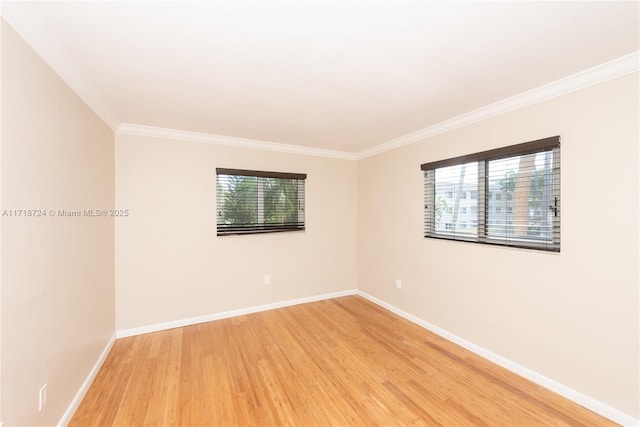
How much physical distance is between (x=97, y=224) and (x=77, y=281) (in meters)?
0.65

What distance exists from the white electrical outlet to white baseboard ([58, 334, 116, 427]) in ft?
0.98

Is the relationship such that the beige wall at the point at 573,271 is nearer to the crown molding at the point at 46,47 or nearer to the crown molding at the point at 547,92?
the crown molding at the point at 547,92

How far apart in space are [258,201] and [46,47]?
250cm

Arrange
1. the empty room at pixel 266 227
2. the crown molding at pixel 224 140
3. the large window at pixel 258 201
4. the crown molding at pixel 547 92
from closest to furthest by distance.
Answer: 1. the empty room at pixel 266 227
2. the crown molding at pixel 547 92
3. the crown molding at pixel 224 140
4. the large window at pixel 258 201

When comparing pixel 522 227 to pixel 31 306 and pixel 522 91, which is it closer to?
pixel 522 91

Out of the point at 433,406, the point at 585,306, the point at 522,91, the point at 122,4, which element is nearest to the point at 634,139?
the point at 522,91

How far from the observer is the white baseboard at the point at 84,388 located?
179cm

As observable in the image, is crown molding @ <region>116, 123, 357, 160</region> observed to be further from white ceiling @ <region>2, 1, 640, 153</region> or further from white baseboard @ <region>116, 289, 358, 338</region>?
white baseboard @ <region>116, 289, 358, 338</region>

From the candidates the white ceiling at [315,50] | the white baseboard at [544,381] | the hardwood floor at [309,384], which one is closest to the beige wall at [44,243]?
the white ceiling at [315,50]

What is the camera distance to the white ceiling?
135cm

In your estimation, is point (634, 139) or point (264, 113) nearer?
point (634, 139)

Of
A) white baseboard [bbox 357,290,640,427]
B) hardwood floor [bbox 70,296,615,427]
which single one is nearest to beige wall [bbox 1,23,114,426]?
hardwood floor [bbox 70,296,615,427]

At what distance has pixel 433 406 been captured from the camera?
6.43ft

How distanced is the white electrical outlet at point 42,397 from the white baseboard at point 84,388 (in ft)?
0.98
